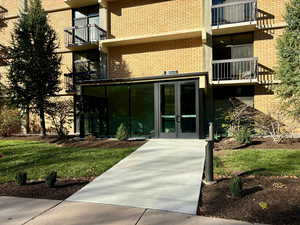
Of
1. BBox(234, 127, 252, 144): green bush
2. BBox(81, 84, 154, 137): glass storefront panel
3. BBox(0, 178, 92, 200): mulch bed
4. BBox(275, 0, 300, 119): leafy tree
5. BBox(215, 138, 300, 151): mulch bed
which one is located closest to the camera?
BBox(0, 178, 92, 200): mulch bed

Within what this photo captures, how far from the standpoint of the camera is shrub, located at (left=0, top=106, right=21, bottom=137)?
13570 millimetres

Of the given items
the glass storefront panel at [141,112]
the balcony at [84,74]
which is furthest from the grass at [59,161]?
the balcony at [84,74]

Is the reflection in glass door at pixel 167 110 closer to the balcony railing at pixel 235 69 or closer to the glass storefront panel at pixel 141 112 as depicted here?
the glass storefront panel at pixel 141 112

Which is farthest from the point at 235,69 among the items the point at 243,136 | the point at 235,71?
the point at 243,136

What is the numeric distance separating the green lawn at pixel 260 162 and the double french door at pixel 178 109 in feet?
9.44

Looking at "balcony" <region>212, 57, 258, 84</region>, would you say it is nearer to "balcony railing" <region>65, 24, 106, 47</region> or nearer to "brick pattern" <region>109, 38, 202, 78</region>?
"brick pattern" <region>109, 38, 202, 78</region>

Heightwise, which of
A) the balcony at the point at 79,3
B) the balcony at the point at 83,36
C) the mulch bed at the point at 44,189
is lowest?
the mulch bed at the point at 44,189

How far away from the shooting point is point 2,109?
13953mm

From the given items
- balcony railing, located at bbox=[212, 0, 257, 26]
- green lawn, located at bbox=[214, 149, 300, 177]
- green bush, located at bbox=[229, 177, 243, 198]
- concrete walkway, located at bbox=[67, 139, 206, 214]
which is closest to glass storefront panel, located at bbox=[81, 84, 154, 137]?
concrete walkway, located at bbox=[67, 139, 206, 214]

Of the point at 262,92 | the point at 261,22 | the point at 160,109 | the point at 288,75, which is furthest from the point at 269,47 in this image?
the point at 160,109

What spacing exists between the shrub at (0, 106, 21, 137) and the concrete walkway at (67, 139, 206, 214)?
10.5m

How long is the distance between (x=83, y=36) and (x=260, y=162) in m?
14.0

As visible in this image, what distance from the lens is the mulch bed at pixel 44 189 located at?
14.2ft

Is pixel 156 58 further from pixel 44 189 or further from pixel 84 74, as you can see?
pixel 44 189
